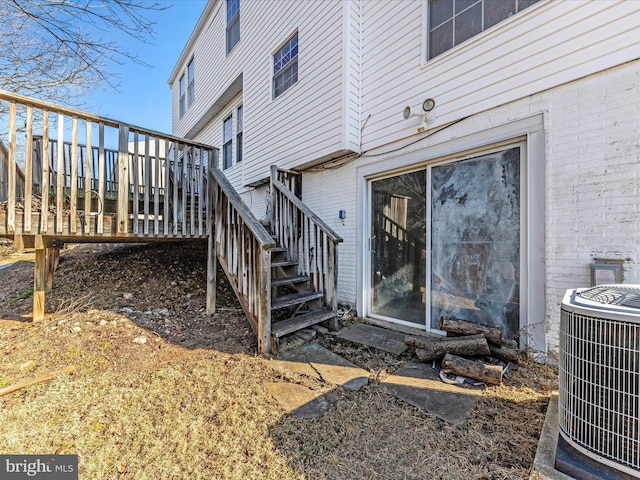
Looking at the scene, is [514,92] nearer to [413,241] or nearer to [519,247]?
[519,247]

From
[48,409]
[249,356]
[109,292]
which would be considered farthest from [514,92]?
[109,292]

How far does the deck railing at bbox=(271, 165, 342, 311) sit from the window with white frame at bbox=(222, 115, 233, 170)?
13.3 ft

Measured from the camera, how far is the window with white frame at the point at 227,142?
825 cm

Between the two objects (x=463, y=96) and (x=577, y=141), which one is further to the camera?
(x=463, y=96)

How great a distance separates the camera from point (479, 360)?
106 inches

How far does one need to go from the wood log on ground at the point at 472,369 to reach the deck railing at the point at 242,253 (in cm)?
178

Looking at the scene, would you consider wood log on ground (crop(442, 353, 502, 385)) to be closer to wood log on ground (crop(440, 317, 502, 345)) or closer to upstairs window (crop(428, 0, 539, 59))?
wood log on ground (crop(440, 317, 502, 345))

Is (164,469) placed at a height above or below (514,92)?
below

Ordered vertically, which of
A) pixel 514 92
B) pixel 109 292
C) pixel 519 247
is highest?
pixel 514 92

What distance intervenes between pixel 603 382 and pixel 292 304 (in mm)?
2697

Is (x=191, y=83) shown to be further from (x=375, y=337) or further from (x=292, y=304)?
(x=375, y=337)

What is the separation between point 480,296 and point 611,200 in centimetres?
145

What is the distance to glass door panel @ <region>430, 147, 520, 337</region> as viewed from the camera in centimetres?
307

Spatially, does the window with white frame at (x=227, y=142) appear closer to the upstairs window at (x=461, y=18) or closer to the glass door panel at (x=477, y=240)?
the upstairs window at (x=461, y=18)
